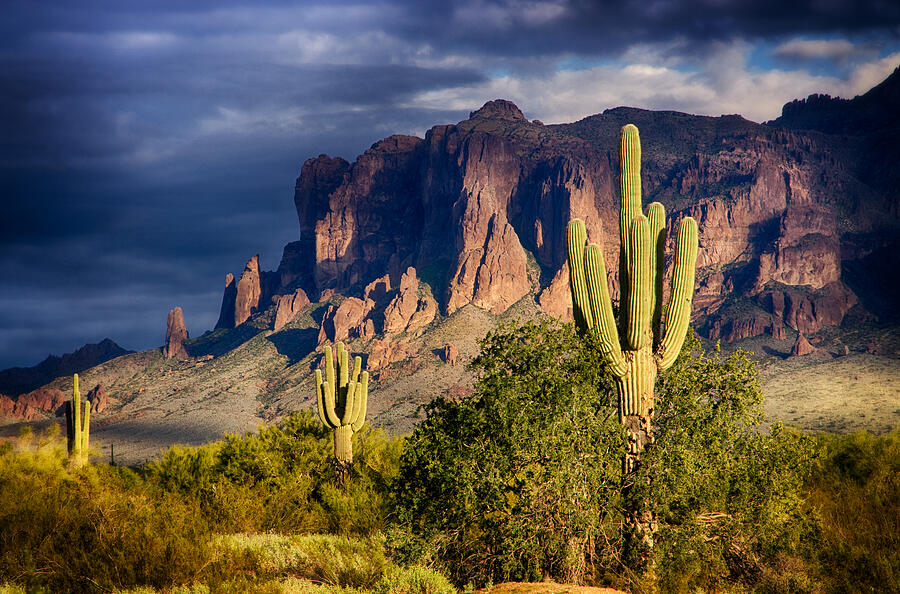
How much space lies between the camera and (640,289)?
15.8m

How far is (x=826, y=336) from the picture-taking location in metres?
138

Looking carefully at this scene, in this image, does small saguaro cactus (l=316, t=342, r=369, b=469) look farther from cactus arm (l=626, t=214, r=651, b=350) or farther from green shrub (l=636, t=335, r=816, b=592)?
green shrub (l=636, t=335, r=816, b=592)

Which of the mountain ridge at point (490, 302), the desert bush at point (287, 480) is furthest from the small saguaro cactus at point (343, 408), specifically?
the mountain ridge at point (490, 302)

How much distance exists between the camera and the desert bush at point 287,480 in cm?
2078

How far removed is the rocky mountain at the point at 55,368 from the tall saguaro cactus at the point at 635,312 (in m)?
150

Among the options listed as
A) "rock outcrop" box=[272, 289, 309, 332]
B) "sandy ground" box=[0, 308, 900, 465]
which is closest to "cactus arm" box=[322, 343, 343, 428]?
"sandy ground" box=[0, 308, 900, 465]

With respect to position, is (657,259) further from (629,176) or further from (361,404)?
(361,404)

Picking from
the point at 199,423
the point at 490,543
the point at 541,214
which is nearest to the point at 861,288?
the point at 541,214

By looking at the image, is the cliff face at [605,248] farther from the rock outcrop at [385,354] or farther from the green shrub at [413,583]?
the green shrub at [413,583]

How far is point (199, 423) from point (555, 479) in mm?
108728

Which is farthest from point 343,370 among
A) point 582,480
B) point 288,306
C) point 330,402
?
point 288,306

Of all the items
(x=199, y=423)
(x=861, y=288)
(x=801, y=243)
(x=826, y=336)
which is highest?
(x=801, y=243)

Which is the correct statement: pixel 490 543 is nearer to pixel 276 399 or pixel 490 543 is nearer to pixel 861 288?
pixel 276 399

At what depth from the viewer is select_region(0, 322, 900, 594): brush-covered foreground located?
42.6 feet
